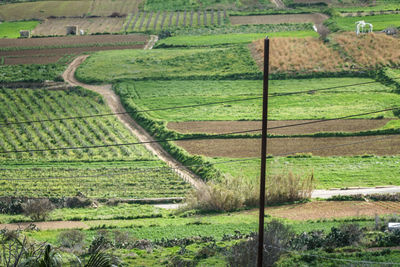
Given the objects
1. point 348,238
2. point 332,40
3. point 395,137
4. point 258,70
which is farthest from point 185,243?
point 332,40

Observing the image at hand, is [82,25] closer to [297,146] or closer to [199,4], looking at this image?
[199,4]

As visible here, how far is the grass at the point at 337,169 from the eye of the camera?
1766 inches

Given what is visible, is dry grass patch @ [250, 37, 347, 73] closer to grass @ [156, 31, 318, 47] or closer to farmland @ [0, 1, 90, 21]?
→ grass @ [156, 31, 318, 47]

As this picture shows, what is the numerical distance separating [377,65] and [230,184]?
37.5 metres

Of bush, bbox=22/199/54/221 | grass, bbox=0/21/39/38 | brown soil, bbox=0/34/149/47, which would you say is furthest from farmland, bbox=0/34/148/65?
bush, bbox=22/199/54/221

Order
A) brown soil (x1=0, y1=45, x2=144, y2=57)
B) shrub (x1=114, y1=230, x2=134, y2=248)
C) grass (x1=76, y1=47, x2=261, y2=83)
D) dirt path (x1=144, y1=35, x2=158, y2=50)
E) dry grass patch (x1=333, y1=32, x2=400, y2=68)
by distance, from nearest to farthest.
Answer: shrub (x1=114, y1=230, x2=134, y2=248)
dry grass patch (x1=333, y1=32, x2=400, y2=68)
grass (x1=76, y1=47, x2=261, y2=83)
brown soil (x1=0, y1=45, x2=144, y2=57)
dirt path (x1=144, y1=35, x2=158, y2=50)

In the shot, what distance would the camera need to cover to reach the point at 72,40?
92.0 m

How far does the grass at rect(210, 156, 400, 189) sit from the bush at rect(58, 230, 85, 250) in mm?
13907

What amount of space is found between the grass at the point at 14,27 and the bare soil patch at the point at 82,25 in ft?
4.66

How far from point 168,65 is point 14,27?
3565cm

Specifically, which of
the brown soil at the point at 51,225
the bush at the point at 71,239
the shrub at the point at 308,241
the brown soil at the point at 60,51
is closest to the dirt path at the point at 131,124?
the brown soil at the point at 60,51

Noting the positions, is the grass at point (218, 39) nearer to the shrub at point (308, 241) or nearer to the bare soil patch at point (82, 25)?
the bare soil patch at point (82, 25)

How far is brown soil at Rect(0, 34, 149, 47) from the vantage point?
89.9 meters

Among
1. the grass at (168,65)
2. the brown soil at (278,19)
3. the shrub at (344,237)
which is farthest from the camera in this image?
the brown soil at (278,19)
